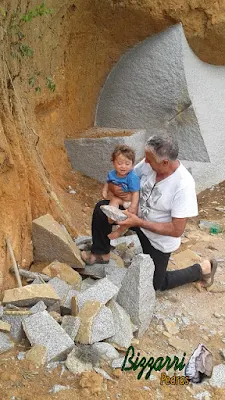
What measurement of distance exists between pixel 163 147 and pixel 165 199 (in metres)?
0.42

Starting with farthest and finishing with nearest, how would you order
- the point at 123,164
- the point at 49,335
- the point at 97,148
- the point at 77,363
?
the point at 97,148
the point at 123,164
the point at 49,335
the point at 77,363

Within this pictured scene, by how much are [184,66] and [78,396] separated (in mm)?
5202

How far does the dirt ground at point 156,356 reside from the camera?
3021mm

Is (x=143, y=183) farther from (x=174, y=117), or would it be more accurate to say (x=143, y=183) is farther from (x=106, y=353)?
(x=174, y=117)

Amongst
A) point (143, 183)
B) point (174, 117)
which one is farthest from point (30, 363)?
point (174, 117)

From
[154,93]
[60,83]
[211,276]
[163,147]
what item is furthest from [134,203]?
[154,93]

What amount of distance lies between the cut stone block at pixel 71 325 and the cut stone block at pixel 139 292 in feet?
1.67

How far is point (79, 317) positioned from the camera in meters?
3.50

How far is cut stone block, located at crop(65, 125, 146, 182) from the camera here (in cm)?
657

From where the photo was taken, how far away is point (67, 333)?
3408 millimetres

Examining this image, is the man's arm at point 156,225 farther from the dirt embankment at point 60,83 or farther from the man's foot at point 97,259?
the dirt embankment at point 60,83

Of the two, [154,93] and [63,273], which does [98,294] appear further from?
[154,93]

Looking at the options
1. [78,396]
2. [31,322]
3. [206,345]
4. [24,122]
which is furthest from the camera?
[24,122]

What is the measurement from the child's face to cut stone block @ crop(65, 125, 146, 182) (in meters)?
2.39
